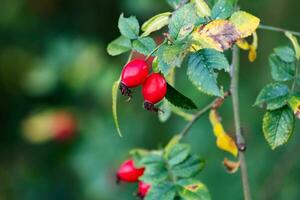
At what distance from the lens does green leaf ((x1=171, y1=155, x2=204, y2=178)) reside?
1.90 meters

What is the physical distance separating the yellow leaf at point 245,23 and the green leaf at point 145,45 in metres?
0.18

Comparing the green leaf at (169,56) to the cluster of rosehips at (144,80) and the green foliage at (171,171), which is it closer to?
the cluster of rosehips at (144,80)

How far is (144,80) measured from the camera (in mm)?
1577

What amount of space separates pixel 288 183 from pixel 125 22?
1.89 metres

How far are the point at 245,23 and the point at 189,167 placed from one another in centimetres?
52

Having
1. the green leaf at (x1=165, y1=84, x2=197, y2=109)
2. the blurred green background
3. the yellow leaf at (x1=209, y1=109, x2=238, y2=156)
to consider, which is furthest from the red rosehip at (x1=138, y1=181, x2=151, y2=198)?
the blurred green background

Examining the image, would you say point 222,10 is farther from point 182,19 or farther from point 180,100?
point 180,100

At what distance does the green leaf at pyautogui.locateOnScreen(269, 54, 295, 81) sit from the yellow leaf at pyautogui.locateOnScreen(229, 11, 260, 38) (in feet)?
0.70

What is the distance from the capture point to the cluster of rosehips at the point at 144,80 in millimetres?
1547

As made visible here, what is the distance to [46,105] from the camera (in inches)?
176

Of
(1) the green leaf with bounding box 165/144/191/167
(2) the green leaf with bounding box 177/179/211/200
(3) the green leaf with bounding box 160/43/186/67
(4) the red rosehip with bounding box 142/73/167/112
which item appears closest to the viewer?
(3) the green leaf with bounding box 160/43/186/67

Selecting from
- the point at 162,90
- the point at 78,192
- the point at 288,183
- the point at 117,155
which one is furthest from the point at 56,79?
the point at 162,90

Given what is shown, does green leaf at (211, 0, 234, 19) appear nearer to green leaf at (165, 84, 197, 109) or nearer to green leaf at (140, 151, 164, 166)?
green leaf at (165, 84, 197, 109)

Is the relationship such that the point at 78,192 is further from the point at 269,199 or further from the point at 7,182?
the point at 269,199
